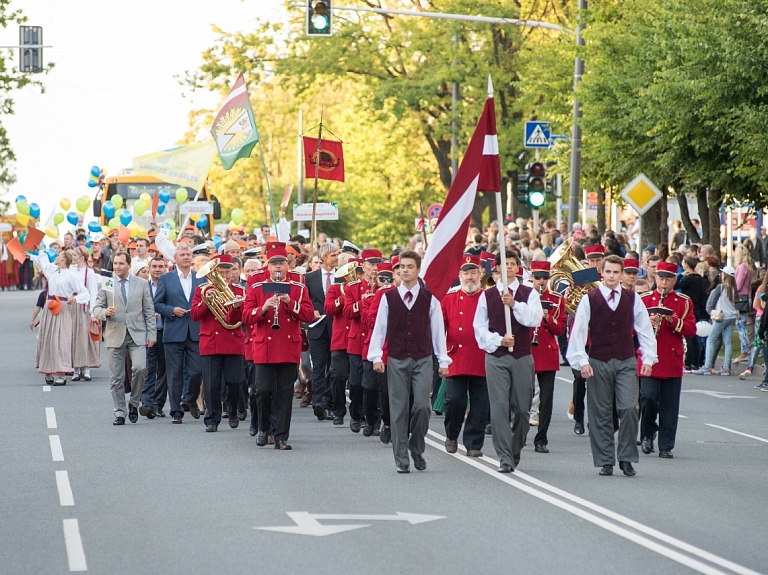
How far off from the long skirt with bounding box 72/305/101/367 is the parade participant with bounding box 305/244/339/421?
554cm

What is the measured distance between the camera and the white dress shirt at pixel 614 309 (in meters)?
12.3

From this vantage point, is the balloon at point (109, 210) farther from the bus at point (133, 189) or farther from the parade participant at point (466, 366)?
the parade participant at point (466, 366)

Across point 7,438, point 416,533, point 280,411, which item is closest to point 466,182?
point 280,411

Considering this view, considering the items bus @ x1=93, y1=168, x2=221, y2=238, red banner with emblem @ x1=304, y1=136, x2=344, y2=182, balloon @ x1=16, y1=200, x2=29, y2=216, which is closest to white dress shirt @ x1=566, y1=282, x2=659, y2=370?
red banner with emblem @ x1=304, y1=136, x2=344, y2=182

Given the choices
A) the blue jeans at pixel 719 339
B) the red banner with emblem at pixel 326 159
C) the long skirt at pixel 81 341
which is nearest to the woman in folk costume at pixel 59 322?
the long skirt at pixel 81 341

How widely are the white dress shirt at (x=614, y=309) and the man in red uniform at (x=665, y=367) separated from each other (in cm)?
124

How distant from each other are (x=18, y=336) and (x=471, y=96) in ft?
58.3

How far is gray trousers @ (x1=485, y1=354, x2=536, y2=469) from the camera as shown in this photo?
1214cm

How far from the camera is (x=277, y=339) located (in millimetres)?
13625

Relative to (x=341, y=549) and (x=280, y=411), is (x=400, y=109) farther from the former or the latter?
(x=341, y=549)

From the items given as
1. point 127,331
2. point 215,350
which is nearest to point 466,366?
point 215,350

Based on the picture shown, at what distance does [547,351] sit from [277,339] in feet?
8.50

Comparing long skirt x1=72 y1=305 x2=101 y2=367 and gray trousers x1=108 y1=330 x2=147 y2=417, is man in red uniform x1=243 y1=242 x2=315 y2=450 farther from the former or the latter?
long skirt x1=72 y1=305 x2=101 y2=367

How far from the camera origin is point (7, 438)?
1453cm
